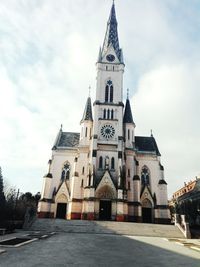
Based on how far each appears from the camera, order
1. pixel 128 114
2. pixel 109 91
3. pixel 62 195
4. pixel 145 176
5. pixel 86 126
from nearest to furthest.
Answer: pixel 62 195
pixel 145 176
pixel 86 126
pixel 109 91
pixel 128 114

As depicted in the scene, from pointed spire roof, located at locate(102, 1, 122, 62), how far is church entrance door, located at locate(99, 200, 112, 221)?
3093 cm

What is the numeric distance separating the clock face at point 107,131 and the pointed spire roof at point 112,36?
1677 cm

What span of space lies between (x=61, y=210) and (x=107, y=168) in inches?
457

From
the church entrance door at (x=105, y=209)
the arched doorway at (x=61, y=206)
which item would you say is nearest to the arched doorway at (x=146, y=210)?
the church entrance door at (x=105, y=209)

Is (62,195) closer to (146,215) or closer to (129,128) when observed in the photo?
(146,215)

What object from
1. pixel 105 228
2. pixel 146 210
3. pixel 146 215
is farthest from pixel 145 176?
pixel 105 228

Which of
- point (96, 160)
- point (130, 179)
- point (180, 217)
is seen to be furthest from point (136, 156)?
point (180, 217)

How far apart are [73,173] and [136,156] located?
13.3 meters

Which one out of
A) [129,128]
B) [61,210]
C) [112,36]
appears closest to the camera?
[61,210]

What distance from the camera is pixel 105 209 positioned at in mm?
42688

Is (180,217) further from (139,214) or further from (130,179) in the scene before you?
(130,179)

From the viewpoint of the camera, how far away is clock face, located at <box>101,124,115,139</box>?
4772 cm

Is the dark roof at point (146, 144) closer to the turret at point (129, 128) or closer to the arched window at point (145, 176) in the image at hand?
the turret at point (129, 128)

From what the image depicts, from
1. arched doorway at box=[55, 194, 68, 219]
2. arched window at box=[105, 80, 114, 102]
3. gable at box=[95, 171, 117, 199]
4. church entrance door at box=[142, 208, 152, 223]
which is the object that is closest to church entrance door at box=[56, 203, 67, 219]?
arched doorway at box=[55, 194, 68, 219]
